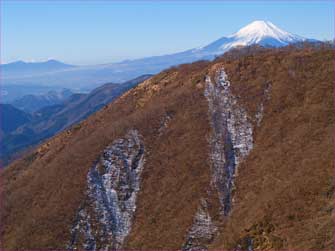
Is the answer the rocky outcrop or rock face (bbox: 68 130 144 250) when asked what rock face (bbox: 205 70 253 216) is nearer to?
the rocky outcrop

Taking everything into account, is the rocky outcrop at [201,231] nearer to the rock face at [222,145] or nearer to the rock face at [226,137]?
the rock face at [222,145]

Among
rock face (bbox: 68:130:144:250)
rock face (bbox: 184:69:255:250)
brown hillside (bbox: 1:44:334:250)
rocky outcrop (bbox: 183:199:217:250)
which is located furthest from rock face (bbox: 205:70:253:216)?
rock face (bbox: 68:130:144:250)

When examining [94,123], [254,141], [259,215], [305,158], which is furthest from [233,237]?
[94,123]

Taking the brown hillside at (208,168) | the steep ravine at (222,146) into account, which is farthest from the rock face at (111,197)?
the steep ravine at (222,146)

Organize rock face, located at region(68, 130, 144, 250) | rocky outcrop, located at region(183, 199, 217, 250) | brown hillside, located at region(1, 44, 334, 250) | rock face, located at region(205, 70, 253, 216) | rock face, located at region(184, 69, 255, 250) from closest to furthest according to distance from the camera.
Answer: brown hillside, located at region(1, 44, 334, 250) → rocky outcrop, located at region(183, 199, 217, 250) → rock face, located at region(184, 69, 255, 250) → rock face, located at region(68, 130, 144, 250) → rock face, located at region(205, 70, 253, 216)

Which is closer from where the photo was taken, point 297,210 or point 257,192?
point 297,210

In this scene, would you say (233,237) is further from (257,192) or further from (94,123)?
(94,123)
